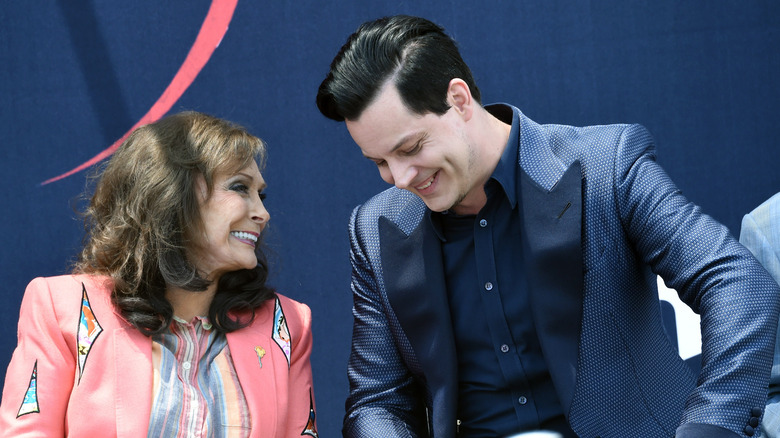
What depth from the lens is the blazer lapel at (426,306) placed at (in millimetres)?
1792

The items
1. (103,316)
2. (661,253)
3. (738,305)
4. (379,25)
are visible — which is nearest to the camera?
(738,305)

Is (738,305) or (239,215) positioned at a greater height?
(239,215)

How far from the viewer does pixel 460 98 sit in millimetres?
1765

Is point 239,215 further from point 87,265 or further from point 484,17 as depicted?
point 484,17

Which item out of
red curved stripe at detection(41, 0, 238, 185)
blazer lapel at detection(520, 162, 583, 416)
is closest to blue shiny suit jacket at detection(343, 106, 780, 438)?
blazer lapel at detection(520, 162, 583, 416)

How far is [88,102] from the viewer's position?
243 centimetres

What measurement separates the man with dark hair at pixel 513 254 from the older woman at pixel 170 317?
26cm

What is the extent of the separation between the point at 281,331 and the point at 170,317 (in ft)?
0.85

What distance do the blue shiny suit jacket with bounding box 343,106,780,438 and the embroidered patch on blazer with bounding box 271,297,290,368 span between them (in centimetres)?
18

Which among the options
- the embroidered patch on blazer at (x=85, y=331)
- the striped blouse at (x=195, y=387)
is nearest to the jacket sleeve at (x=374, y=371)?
the striped blouse at (x=195, y=387)

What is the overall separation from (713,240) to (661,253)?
0.35ft

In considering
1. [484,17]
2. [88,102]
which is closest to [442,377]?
[484,17]

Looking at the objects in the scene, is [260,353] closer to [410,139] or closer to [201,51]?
[410,139]

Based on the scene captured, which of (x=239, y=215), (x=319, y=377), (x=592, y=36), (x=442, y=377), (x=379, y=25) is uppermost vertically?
(x=379, y=25)
